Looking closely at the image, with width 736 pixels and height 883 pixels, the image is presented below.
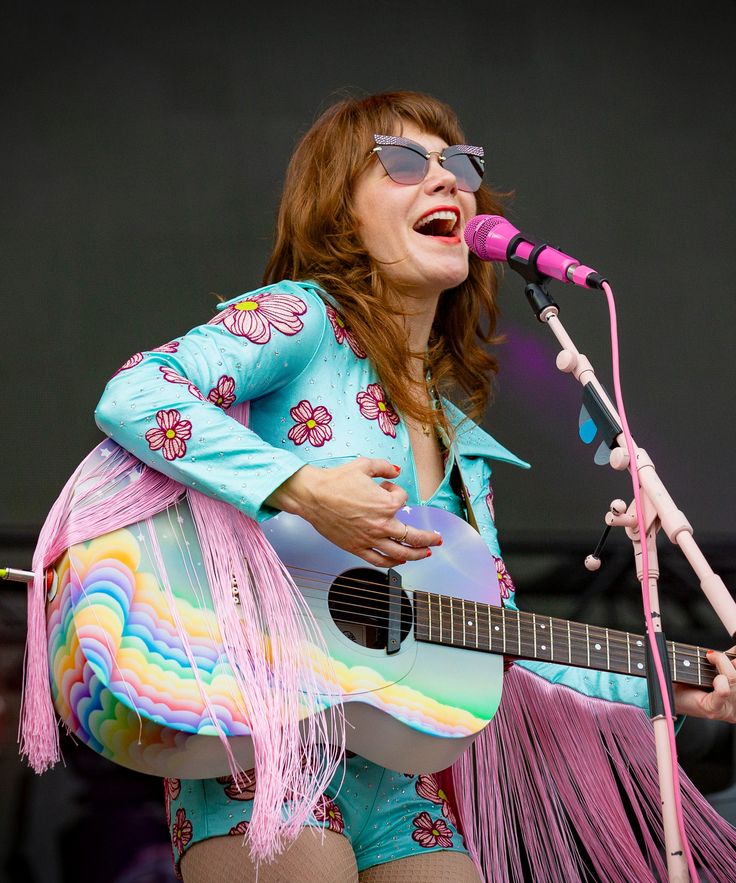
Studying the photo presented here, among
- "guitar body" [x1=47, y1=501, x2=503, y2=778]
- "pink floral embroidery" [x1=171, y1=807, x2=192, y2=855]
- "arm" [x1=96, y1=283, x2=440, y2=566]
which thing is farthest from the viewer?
"pink floral embroidery" [x1=171, y1=807, x2=192, y2=855]

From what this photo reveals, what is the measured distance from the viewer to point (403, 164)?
7.36 feet

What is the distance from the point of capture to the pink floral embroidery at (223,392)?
6.16 feet

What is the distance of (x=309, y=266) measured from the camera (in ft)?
7.55

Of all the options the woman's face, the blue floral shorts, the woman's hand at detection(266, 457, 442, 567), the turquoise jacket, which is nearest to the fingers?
the woman's hand at detection(266, 457, 442, 567)

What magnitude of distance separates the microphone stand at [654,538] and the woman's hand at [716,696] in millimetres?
422

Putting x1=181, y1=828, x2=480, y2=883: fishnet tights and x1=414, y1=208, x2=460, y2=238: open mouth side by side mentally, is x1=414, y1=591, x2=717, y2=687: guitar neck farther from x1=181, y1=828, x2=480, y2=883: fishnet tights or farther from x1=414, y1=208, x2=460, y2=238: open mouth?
x1=414, y1=208, x2=460, y2=238: open mouth

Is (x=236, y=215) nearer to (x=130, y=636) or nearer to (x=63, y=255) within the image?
(x=63, y=255)

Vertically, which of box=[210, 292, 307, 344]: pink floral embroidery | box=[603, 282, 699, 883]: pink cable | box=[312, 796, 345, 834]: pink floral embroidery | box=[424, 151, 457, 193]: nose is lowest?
box=[312, 796, 345, 834]: pink floral embroidery

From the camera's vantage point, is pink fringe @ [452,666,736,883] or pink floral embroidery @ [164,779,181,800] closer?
pink floral embroidery @ [164,779,181,800]

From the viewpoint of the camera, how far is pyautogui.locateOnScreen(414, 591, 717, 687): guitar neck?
1892mm

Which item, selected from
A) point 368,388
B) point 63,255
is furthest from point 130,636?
point 63,255

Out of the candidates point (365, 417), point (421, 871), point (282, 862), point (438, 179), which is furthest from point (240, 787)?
point (438, 179)

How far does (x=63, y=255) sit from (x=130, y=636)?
1.39 meters

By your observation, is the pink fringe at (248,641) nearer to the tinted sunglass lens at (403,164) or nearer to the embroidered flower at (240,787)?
the embroidered flower at (240,787)
